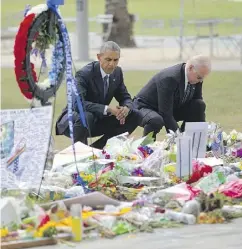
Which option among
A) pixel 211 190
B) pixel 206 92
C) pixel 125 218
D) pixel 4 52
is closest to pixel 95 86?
pixel 211 190

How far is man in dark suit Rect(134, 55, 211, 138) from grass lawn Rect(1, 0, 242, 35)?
80.2ft

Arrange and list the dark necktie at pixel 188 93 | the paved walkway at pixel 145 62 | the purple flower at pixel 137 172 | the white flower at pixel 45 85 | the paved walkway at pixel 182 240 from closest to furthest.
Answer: the paved walkway at pixel 182 240
the white flower at pixel 45 85
the purple flower at pixel 137 172
the dark necktie at pixel 188 93
the paved walkway at pixel 145 62

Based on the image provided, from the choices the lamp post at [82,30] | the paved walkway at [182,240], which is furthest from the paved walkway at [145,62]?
the paved walkway at [182,240]

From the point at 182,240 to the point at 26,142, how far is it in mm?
1593

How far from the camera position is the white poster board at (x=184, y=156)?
29.9ft

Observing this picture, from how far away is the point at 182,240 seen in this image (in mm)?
7523

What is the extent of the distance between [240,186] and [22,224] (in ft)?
6.71

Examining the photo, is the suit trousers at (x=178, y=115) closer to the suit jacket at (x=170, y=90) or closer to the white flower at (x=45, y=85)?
the suit jacket at (x=170, y=90)

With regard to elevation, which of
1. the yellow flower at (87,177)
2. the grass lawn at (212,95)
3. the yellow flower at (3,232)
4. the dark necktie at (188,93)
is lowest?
the grass lawn at (212,95)

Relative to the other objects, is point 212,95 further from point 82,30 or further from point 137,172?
point 137,172

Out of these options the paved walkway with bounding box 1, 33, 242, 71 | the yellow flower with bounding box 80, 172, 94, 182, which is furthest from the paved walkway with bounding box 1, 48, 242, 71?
the yellow flower with bounding box 80, 172, 94, 182

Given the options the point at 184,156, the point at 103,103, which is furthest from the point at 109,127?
the point at 184,156

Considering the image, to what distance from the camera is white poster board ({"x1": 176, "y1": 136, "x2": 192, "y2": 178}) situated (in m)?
9.13

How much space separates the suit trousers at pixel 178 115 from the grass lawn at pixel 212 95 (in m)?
1.13
